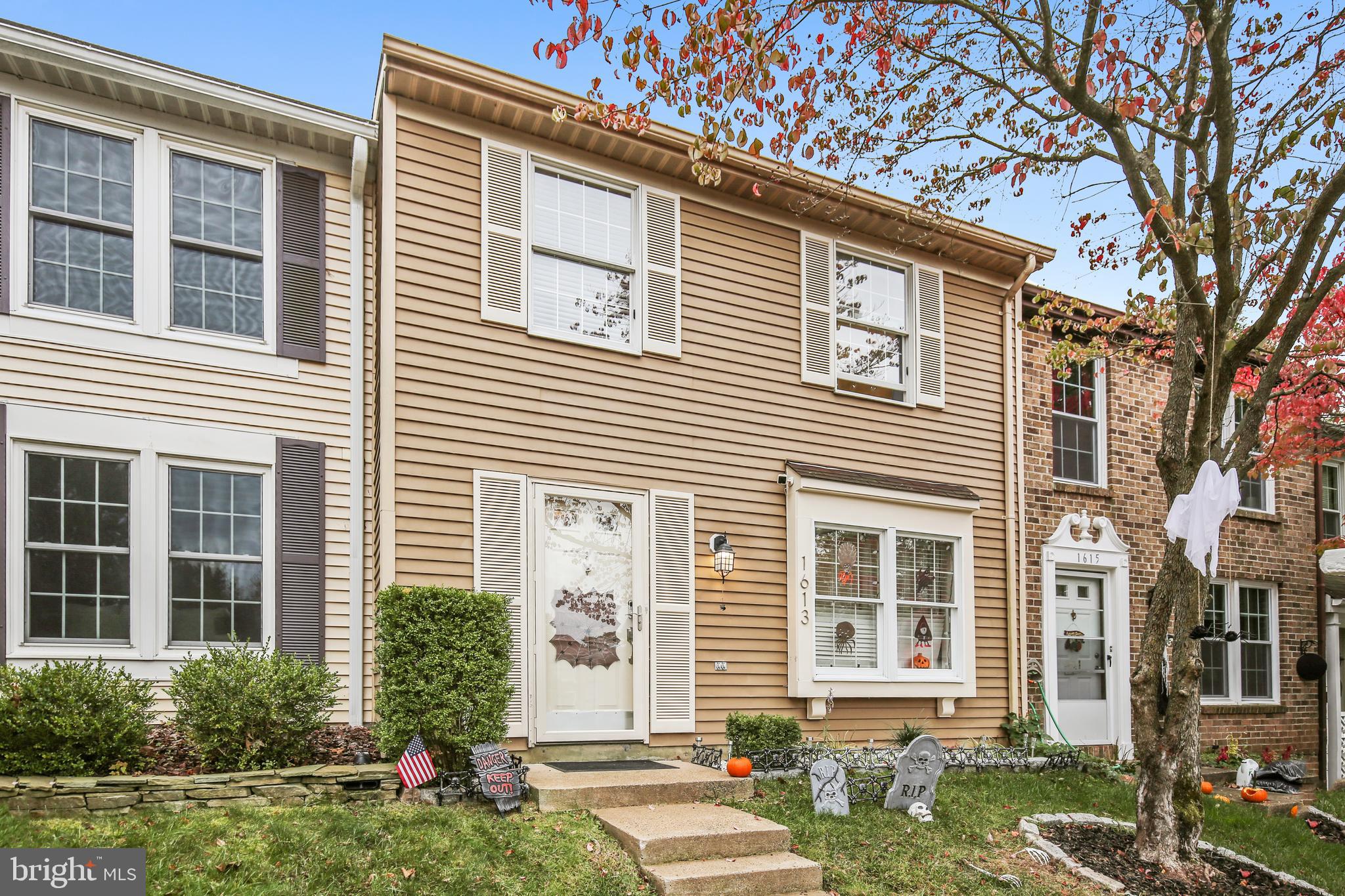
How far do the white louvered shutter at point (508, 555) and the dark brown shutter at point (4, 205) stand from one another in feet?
11.4

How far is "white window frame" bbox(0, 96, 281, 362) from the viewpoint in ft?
23.7

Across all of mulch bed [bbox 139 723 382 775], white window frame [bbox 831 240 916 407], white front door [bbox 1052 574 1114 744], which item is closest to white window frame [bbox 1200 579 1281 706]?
white front door [bbox 1052 574 1114 744]

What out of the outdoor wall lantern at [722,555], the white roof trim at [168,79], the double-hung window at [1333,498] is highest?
the white roof trim at [168,79]

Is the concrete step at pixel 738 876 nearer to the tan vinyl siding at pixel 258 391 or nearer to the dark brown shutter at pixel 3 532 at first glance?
A: the tan vinyl siding at pixel 258 391

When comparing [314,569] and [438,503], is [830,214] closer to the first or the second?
[438,503]

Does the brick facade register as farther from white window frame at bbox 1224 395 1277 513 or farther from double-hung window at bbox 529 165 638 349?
double-hung window at bbox 529 165 638 349

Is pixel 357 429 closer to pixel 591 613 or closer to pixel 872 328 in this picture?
pixel 591 613

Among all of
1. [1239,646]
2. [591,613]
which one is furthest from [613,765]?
[1239,646]

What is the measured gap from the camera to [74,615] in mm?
7203

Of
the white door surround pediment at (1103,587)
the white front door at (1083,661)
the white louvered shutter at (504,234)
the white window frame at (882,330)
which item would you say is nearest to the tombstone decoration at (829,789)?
the white window frame at (882,330)

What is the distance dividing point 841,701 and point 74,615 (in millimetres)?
6405

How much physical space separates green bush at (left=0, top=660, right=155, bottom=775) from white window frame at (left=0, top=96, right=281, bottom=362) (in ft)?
8.12

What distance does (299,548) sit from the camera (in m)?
7.98

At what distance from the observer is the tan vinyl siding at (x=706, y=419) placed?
7879 mm
